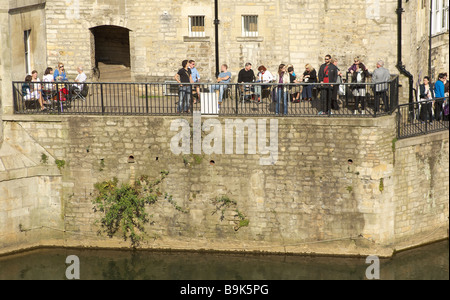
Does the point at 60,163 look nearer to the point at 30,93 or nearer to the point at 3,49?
the point at 30,93

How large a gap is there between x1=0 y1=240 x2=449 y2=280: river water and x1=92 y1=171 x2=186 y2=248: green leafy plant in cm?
54

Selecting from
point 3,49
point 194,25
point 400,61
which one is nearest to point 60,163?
point 3,49

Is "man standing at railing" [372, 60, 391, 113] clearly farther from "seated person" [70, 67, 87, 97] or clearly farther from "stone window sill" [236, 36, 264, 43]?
"seated person" [70, 67, 87, 97]

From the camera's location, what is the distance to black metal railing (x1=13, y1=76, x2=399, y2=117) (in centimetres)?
2019

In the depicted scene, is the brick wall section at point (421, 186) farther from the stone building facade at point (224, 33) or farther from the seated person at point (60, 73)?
the seated person at point (60, 73)

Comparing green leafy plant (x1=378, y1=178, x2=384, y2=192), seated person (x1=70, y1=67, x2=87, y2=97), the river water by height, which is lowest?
the river water

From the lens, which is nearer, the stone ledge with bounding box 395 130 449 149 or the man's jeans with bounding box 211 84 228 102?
the stone ledge with bounding box 395 130 449 149

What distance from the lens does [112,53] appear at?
26062 mm

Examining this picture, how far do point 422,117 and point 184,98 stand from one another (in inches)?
244

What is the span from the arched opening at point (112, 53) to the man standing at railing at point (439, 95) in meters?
9.33

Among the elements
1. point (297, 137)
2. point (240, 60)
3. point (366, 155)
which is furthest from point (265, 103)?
point (240, 60)

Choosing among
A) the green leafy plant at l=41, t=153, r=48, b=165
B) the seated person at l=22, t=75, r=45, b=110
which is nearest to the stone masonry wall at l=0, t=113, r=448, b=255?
the green leafy plant at l=41, t=153, r=48, b=165

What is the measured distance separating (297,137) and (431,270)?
174 inches

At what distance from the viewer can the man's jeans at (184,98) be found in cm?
2064
